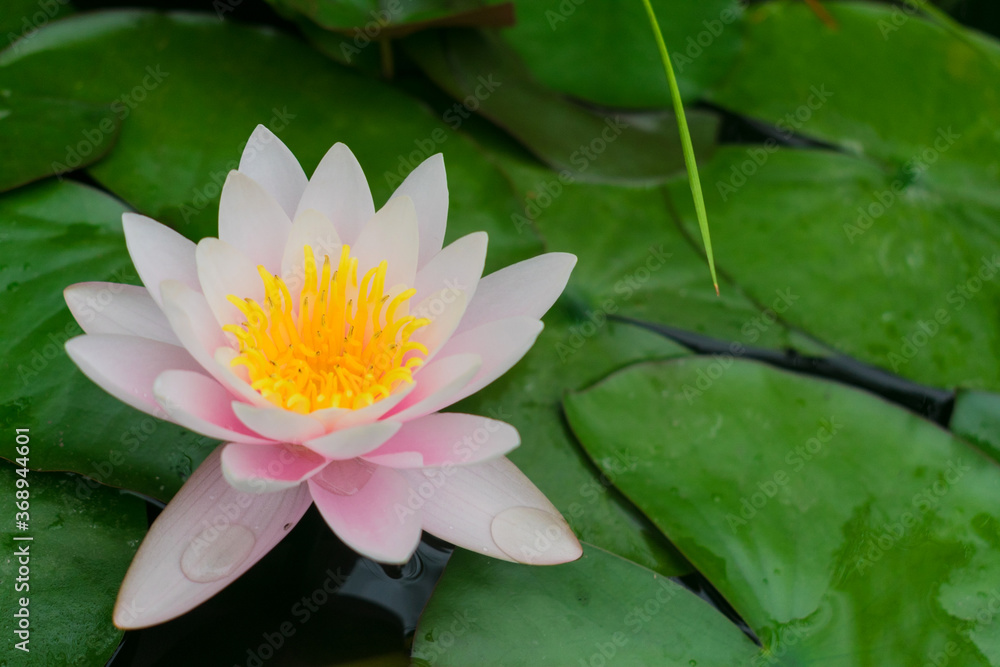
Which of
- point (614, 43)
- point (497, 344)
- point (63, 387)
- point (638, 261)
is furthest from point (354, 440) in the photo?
point (614, 43)

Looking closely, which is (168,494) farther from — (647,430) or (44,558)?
(647,430)

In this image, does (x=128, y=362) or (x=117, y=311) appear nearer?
(x=128, y=362)

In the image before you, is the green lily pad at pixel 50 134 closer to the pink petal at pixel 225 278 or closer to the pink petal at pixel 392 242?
the pink petal at pixel 225 278

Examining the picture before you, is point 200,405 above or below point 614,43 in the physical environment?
below

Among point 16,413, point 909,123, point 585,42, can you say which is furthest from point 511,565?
point 909,123

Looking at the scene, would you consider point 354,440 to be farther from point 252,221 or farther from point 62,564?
point 62,564

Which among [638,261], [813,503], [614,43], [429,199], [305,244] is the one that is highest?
[614,43]
